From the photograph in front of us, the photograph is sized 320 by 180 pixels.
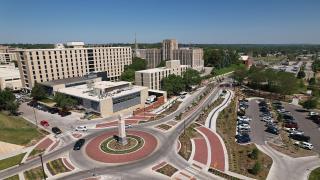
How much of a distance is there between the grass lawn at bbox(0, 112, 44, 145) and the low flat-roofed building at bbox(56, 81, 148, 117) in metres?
21.5

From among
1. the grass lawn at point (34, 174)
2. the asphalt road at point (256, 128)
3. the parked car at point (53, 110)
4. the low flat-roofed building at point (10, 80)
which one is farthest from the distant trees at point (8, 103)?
the asphalt road at point (256, 128)

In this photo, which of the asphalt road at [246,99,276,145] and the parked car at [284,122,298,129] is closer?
the asphalt road at [246,99,276,145]

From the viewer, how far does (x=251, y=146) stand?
2451 inches

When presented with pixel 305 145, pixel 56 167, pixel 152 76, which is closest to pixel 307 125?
pixel 305 145

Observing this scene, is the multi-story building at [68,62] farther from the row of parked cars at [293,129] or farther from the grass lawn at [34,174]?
the row of parked cars at [293,129]

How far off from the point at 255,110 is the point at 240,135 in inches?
1189

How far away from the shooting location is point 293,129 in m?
72.4

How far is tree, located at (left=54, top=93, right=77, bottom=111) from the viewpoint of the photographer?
9219 cm

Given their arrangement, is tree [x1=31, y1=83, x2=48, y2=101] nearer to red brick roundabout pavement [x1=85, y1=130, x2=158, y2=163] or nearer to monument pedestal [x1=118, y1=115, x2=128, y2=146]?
red brick roundabout pavement [x1=85, y1=130, x2=158, y2=163]

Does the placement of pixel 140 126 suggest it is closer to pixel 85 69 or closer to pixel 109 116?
pixel 109 116

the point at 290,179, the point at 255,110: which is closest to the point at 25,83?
the point at 255,110

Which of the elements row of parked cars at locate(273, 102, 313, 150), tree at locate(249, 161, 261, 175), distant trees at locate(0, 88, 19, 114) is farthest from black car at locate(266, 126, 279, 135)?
distant trees at locate(0, 88, 19, 114)

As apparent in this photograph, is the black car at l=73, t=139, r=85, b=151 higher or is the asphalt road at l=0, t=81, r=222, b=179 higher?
the black car at l=73, t=139, r=85, b=151

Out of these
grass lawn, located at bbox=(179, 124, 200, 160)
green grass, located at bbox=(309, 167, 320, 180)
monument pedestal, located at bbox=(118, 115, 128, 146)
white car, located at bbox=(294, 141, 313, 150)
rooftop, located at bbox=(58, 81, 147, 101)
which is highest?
rooftop, located at bbox=(58, 81, 147, 101)
